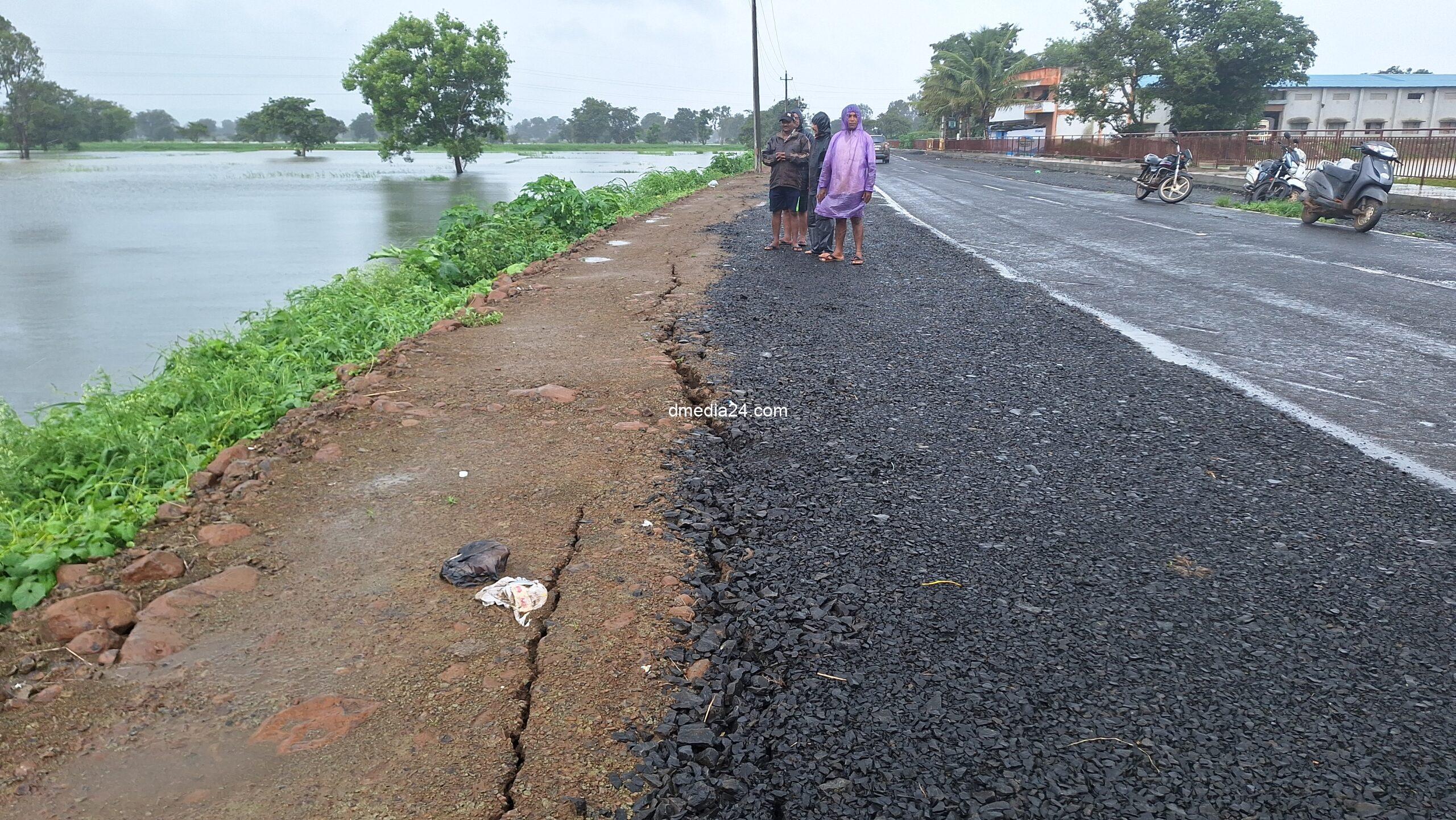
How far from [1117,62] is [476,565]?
154 feet

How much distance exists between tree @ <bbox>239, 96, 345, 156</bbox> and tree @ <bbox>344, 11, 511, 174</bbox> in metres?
31.0

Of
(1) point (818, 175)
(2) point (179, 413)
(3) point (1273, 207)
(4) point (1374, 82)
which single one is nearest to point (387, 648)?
(2) point (179, 413)

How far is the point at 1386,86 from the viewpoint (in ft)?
171

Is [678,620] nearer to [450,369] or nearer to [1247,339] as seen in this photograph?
[450,369]

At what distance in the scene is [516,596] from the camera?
2660 millimetres

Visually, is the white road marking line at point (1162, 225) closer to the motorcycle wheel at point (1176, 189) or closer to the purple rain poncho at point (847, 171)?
the motorcycle wheel at point (1176, 189)

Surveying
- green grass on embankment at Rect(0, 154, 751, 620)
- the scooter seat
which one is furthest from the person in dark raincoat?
the scooter seat

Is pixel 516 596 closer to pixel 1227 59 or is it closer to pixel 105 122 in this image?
pixel 1227 59

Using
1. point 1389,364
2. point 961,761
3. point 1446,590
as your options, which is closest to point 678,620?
point 961,761

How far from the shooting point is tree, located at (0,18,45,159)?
6016 cm

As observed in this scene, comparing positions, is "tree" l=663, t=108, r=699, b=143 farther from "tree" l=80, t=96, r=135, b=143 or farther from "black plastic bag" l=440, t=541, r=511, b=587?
"black plastic bag" l=440, t=541, r=511, b=587

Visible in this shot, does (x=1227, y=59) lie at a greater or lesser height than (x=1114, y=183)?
greater

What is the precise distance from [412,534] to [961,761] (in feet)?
6.60

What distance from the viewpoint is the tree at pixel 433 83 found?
52219mm
